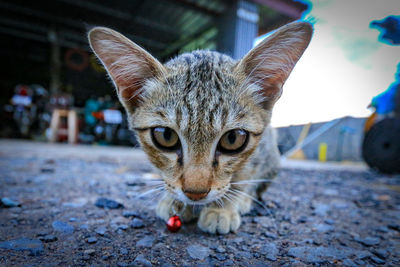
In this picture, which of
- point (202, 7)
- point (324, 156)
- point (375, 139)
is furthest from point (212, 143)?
point (324, 156)

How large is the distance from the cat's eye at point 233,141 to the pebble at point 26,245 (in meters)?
0.96

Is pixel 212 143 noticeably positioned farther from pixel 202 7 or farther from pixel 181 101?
pixel 202 7

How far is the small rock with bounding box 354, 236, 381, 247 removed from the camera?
126 centimetres

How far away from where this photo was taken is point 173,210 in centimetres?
136

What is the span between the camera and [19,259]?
86cm

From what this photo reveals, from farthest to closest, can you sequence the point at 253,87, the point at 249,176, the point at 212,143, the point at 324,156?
the point at 324,156
the point at 249,176
the point at 253,87
the point at 212,143

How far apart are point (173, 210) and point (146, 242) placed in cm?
29

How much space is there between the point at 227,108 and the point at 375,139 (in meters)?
5.08

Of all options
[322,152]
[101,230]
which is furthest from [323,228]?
[322,152]

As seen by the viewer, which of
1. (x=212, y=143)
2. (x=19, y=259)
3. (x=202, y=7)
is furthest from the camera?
(x=202, y=7)

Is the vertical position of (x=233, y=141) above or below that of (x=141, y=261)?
above

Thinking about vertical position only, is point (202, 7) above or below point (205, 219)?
above

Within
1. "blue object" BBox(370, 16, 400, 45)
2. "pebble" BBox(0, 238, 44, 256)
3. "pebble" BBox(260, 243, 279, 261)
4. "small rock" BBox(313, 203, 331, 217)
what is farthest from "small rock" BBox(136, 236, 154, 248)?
"small rock" BBox(313, 203, 331, 217)

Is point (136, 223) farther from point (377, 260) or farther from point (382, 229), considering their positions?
point (382, 229)
